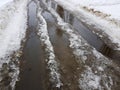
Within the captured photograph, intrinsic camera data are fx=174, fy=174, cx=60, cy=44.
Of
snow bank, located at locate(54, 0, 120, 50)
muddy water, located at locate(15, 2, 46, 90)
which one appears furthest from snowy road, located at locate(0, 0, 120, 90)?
snow bank, located at locate(54, 0, 120, 50)

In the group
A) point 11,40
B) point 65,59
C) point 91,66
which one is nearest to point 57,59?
point 65,59

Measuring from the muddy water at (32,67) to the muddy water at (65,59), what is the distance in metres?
0.71

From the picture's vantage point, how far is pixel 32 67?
6.84m

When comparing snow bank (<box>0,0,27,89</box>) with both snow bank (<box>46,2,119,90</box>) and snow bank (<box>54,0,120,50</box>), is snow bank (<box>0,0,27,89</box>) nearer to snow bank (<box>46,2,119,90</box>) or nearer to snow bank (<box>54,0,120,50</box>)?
snow bank (<box>46,2,119,90</box>)

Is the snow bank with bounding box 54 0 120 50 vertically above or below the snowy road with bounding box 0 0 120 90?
above

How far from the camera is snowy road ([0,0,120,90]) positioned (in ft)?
18.7

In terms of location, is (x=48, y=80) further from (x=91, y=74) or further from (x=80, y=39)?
(x=80, y=39)

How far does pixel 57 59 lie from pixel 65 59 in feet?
1.09

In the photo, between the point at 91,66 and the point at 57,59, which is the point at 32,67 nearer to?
the point at 57,59

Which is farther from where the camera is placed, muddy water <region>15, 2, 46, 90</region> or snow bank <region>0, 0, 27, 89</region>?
snow bank <region>0, 0, 27, 89</region>

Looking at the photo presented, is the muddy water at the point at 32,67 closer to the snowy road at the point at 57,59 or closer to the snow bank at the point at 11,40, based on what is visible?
the snowy road at the point at 57,59

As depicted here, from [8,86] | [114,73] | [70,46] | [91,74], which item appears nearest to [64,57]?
[70,46]

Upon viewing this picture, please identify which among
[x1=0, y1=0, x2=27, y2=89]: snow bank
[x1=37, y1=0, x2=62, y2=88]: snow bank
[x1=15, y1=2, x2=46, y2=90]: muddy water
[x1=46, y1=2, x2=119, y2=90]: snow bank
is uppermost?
[x1=46, y1=2, x2=119, y2=90]: snow bank

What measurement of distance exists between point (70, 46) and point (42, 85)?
3.19 metres
